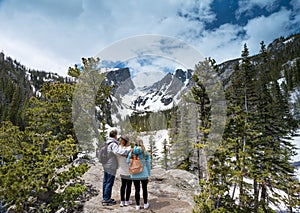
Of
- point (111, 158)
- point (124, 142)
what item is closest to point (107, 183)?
point (111, 158)

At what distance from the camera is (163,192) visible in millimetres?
8961

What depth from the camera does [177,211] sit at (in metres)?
6.59

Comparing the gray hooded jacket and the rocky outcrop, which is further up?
the gray hooded jacket

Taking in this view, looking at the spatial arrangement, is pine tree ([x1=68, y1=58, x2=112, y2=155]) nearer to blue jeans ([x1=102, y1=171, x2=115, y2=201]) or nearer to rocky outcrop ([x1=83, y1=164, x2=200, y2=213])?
rocky outcrop ([x1=83, y1=164, x2=200, y2=213])

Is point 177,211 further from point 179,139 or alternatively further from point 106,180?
point 179,139

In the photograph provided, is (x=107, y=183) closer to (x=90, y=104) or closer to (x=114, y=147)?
(x=114, y=147)

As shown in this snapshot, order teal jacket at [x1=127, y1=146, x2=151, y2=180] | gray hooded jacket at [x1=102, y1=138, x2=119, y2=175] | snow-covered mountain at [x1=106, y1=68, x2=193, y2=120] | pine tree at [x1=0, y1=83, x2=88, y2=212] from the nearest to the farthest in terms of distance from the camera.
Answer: teal jacket at [x1=127, y1=146, x2=151, y2=180]
pine tree at [x1=0, y1=83, x2=88, y2=212]
gray hooded jacket at [x1=102, y1=138, x2=119, y2=175]
snow-covered mountain at [x1=106, y1=68, x2=193, y2=120]

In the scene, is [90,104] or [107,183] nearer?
[107,183]

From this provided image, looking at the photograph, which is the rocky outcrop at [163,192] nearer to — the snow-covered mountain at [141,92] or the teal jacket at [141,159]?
the teal jacket at [141,159]

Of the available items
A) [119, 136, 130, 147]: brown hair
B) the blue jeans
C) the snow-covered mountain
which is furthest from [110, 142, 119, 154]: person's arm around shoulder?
the snow-covered mountain

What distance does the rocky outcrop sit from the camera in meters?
6.45

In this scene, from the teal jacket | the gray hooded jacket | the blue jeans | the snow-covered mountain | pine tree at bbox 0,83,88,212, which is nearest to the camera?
the teal jacket

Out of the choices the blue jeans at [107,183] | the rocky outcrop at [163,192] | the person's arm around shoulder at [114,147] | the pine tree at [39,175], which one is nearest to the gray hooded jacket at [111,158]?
the person's arm around shoulder at [114,147]

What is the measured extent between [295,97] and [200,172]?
71679mm
